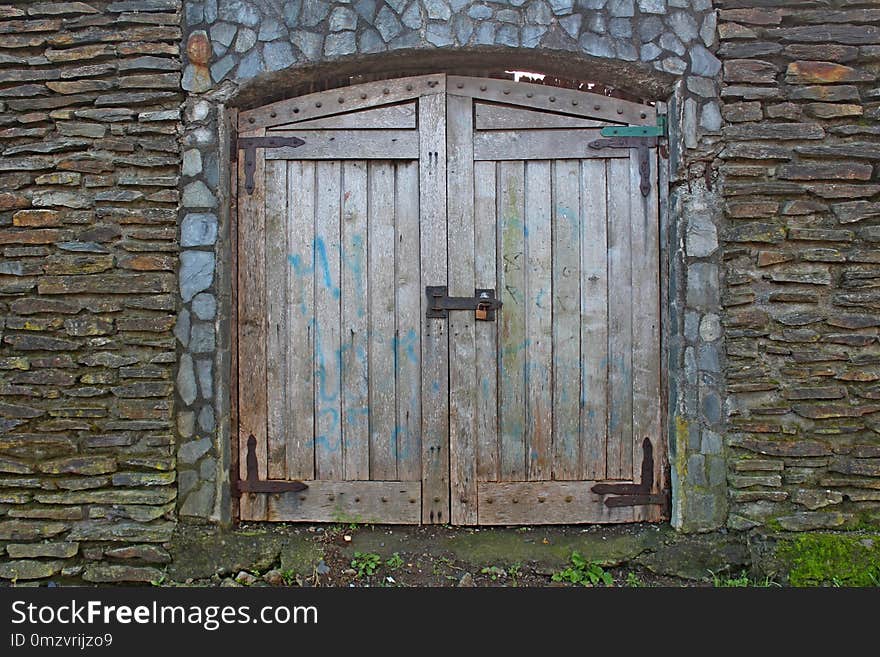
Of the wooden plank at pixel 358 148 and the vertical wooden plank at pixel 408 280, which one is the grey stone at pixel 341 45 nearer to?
the wooden plank at pixel 358 148

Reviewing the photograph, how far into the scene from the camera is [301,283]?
3.47 meters

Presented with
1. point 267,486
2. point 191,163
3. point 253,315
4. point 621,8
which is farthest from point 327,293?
point 621,8

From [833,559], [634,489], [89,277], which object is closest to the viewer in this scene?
[833,559]

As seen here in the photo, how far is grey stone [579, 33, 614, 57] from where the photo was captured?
10.8 ft

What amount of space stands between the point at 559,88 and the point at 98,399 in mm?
2634

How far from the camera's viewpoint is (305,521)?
11.4 feet

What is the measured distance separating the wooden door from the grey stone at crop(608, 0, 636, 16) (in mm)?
382

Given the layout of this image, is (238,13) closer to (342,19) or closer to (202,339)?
(342,19)

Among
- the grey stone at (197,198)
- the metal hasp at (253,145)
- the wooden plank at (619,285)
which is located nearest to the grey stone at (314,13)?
the metal hasp at (253,145)

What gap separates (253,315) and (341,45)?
134 cm

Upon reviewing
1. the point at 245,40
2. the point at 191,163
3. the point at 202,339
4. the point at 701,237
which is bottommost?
the point at 202,339

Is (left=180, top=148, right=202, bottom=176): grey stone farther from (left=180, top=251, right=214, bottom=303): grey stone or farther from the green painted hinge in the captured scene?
the green painted hinge

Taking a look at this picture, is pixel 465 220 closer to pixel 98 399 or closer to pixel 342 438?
pixel 342 438

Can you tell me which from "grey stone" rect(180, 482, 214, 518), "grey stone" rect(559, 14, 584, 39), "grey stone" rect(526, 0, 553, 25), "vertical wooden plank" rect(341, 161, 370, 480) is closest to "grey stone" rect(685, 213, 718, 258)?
"grey stone" rect(559, 14, 584, 39)
